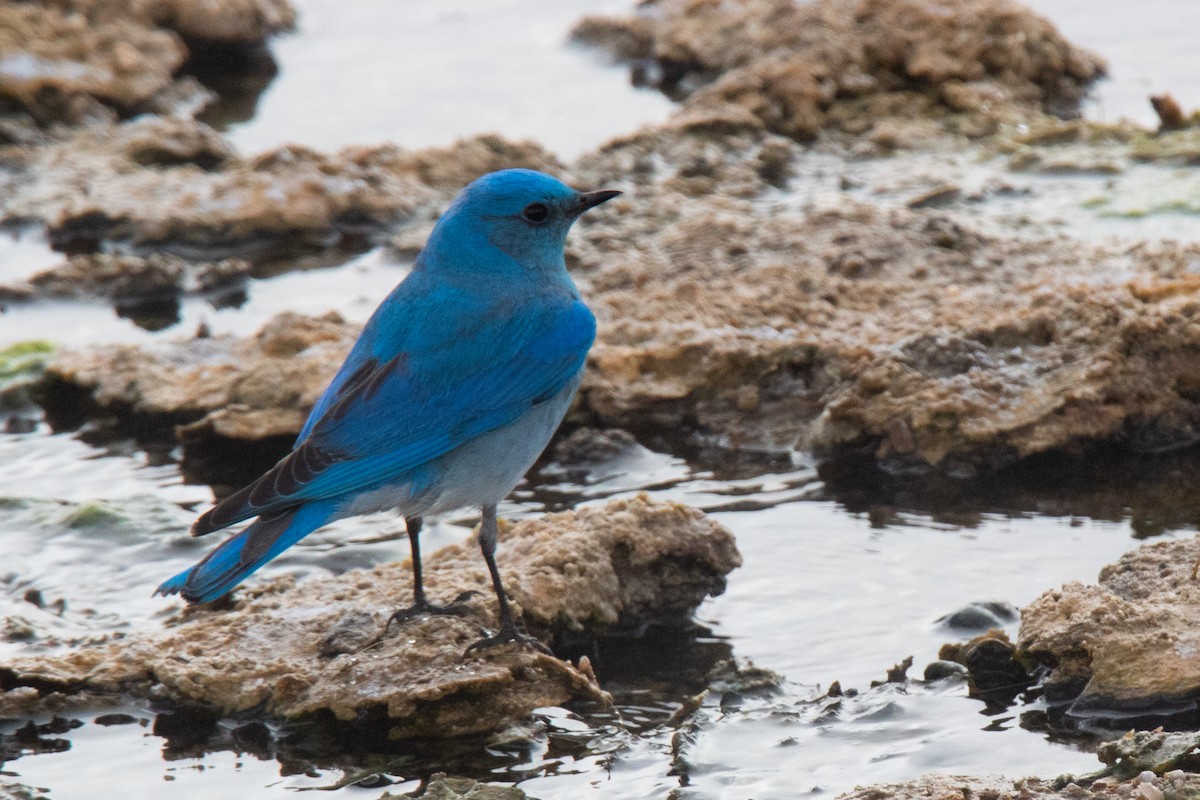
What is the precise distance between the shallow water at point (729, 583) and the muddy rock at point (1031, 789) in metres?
0.28

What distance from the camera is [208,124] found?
9.60m

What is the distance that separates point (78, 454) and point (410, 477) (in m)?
2.08

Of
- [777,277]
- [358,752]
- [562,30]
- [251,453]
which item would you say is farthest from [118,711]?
[562,30]

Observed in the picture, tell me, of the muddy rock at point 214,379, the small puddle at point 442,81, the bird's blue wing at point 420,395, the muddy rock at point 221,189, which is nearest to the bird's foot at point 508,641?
the bird's blue wing at point 420,395

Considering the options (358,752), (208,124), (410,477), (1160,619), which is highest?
(208,124)

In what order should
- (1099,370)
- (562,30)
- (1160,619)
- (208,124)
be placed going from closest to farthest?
(1160,619), (1099,370), (208,124), (562,30)

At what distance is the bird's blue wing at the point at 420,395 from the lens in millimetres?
4234

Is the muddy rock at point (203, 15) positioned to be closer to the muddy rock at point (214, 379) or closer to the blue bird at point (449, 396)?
the muddy rock at point (214, 379)

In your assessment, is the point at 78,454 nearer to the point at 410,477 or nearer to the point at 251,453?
the point at 251,453

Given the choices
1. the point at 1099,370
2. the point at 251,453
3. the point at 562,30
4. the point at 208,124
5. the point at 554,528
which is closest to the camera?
the point at 554,528

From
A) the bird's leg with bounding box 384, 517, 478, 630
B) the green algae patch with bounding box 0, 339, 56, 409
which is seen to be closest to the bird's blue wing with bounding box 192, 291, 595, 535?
the bird's leg with bounding box 384, 517, 478, 630

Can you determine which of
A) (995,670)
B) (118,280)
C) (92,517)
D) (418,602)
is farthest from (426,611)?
(118,280)

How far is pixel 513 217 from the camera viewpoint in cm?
483

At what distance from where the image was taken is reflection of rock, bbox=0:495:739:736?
13.5 ft
